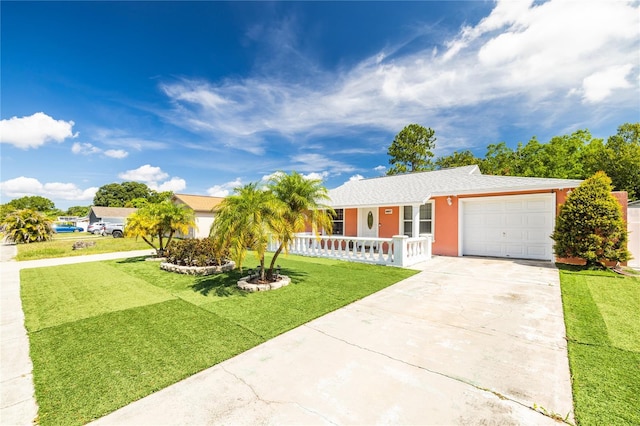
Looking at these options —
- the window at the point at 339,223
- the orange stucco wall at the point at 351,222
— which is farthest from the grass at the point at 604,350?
the window at the point at 339,223

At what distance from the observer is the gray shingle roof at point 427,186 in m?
10.3

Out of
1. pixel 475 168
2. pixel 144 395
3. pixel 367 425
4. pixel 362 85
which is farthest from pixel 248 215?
pixel 475 168

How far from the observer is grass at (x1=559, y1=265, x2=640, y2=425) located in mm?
2461

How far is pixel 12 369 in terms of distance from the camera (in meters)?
3.34

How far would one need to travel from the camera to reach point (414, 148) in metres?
32.7

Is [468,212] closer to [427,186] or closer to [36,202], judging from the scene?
[427,186]

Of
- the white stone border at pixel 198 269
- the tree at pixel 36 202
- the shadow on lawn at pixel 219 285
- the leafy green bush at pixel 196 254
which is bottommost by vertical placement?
the shadow on lawn at pixel 219 285

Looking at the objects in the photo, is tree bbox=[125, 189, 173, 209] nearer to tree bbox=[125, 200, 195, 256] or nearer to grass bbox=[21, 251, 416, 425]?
tree bbox=[125, 200, 195, 256]

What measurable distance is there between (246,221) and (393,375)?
4.48 metres

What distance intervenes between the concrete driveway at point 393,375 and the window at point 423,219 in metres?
7.62

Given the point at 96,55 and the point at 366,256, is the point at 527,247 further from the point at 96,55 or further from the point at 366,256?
the point at 96,55

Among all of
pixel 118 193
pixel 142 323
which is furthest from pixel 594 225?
pixel 118 193

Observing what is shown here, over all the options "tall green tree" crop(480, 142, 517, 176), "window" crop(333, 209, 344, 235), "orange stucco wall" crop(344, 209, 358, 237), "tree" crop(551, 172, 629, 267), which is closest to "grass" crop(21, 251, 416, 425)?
"tree" crop(551, 172, 629, 267)

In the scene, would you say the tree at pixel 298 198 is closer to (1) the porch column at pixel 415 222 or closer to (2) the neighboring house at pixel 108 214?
(1) the porch column at pixel 415 222
